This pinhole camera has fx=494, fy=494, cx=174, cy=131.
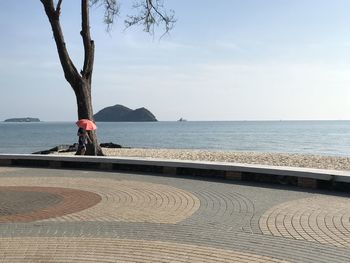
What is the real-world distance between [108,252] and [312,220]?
331cm

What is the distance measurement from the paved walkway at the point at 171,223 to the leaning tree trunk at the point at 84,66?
835 cm

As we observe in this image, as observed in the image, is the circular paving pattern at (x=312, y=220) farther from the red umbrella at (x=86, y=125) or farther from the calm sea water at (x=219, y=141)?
the calm sea water at (x=219, y=141)

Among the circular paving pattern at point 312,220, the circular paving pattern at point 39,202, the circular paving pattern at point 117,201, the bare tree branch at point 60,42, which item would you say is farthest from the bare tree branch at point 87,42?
the circular paving pattern at point 312,220

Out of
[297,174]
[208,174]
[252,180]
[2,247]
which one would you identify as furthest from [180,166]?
[2,247]

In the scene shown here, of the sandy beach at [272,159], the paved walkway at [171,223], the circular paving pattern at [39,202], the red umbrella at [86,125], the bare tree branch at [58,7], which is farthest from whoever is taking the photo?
the sandy beach at [272,159]

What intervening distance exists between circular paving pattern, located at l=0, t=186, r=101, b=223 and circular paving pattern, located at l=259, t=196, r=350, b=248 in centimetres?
331

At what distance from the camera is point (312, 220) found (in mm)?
7539

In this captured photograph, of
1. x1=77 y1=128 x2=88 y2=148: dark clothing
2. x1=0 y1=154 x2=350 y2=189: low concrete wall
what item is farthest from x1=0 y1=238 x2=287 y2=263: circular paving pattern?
x1=77 y1=128 x2=88 y2=148: dark clothing

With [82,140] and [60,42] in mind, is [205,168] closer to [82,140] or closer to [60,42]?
[82,140]

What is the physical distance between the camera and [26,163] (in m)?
15.9

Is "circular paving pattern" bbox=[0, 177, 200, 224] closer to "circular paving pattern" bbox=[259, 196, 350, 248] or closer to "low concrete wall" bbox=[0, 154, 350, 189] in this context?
"circular paving pattern" bbox=[259, 196, 350, 248]

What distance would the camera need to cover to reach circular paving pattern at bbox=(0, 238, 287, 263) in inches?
224

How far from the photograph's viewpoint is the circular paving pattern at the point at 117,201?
7883 mm

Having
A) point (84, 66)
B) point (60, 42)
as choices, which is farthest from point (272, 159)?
point (60, 42)
